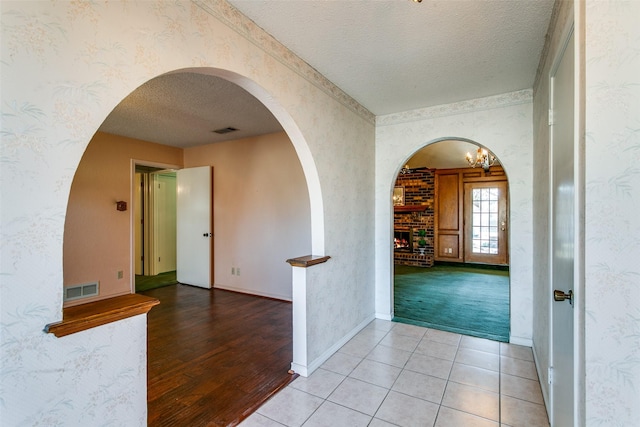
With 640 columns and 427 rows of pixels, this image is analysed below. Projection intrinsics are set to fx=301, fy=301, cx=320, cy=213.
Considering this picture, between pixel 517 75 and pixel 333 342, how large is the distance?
2789mm

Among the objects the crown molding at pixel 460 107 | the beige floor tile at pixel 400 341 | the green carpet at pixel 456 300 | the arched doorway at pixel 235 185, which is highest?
the crown molding at pixel 460 107

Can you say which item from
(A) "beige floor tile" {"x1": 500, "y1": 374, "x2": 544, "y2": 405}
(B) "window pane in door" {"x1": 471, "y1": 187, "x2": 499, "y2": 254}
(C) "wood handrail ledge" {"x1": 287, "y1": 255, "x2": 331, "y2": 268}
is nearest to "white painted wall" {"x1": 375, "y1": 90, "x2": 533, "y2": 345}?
(A) "beige floor tile" {"x1": 500, "y1": 374, "x2": 544, "y2": 405}

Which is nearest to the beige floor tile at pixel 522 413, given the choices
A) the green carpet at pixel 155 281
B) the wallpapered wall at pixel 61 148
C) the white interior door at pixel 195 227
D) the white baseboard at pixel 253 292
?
the wallpapered wall at pixel 61 148

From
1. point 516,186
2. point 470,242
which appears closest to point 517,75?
point 516,186

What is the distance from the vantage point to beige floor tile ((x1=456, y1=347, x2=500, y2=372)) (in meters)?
2.47

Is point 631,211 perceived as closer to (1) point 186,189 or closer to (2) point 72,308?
(2) point 72,308

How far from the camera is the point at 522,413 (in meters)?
1.87

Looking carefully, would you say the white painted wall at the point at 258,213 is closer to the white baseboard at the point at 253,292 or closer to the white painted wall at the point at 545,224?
the white baseboard at the point at 253,292

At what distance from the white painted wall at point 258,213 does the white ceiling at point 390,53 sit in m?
0.90

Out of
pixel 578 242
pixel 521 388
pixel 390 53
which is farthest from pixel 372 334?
pixel 390 53

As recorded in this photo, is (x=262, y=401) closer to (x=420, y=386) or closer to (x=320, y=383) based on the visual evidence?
(x=320, y=383)

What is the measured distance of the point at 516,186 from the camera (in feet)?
9.40

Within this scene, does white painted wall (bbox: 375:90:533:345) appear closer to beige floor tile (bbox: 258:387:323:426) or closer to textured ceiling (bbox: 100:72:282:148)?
textured ceiling (bbox: 100:72:282:148)

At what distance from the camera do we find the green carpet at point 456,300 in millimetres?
3344
